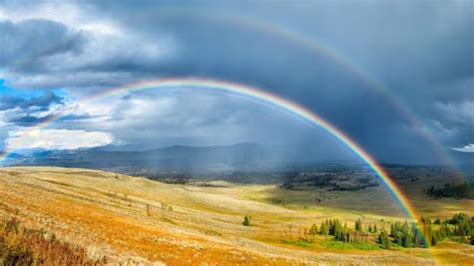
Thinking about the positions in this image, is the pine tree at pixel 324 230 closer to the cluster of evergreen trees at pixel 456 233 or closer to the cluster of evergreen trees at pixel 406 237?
the cluster of evergreen trees at pixel 406 237

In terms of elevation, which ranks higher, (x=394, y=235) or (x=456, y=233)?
(x=394, y=235)

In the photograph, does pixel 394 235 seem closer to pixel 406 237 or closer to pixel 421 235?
pixel 406 237

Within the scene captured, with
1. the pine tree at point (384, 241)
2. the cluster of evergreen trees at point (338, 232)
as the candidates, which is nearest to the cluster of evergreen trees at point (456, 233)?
the pine tree at point (384, 241)

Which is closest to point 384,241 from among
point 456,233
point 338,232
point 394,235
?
point 338,232

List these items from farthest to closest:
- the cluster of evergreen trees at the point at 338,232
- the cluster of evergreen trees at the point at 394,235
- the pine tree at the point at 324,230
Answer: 1. the pine tree at the point at 324,230
2. the cluster of evergreen trees at the point at 394,235
3. the cluster of evergreen trees at the point at 338,232

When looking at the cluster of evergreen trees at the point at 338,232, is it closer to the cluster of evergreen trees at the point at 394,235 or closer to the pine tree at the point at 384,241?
the cluster of evergreen trees at the point at 394,235

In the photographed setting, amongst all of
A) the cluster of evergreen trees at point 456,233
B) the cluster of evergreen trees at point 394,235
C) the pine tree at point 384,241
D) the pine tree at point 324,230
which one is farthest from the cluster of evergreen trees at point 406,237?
the pine tree at point 324,230

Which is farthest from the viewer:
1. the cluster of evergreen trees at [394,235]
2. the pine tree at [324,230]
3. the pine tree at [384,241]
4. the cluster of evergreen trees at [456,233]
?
the cluster of evergreen trees at [456,233]

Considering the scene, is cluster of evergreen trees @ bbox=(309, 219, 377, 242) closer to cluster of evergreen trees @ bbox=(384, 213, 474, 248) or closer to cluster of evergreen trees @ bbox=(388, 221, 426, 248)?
cluster of evergreen trees @ bbox=(384, 213, 474, 248)

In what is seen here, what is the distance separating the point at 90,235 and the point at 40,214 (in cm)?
590

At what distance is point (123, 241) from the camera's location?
33.0 metres

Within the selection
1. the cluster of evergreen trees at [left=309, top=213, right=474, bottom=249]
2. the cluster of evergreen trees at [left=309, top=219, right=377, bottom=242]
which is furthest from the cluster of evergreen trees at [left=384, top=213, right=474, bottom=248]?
the cluster of evergreen trees at [left=309, top=219, right=377, bottom=242]

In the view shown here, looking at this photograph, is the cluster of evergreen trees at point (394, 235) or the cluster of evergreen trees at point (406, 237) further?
the cluster of evergreen trees at point (406, 237)

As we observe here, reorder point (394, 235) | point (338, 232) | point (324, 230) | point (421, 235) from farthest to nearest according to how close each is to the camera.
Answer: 1. point (421, 235)
2. point (394, 235)
3. point (324, 230)
4. point (338, 232)
